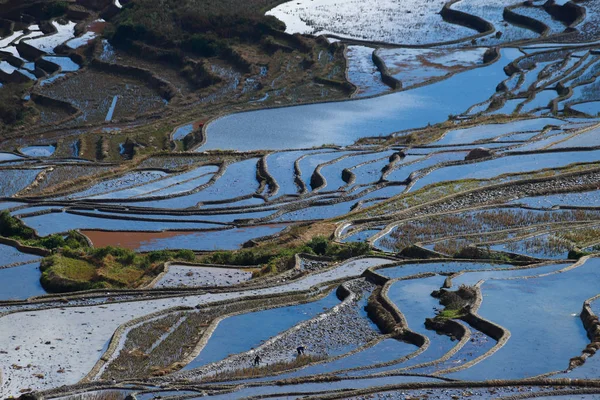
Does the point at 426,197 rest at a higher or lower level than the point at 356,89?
higher

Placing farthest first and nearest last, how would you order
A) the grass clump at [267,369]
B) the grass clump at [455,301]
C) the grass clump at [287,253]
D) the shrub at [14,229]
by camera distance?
the shrub at [14,229] → the grass clump at [287,253] → the grass clump at [455,301] → the grass clump at [267,369]

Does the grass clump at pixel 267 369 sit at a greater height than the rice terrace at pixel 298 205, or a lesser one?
greater

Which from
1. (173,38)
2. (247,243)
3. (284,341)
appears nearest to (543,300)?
(284,341)

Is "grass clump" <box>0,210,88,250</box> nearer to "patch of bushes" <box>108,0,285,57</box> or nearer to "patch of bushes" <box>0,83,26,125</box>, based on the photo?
"patch of bushes" <box>0,83,26,125</box>

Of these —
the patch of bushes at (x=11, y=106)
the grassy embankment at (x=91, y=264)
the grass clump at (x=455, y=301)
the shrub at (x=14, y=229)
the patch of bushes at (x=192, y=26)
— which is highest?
the grass clump at (x=455, y=301)

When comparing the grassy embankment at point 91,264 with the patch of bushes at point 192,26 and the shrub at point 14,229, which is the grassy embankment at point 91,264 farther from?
the patch of bushes at point 192,26

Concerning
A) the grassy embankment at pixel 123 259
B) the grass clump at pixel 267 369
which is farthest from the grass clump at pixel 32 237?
the grass clump at pixel 267 369

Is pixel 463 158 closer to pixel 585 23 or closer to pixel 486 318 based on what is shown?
pixel 486 318

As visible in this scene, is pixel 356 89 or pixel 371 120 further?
pixel 356 89
